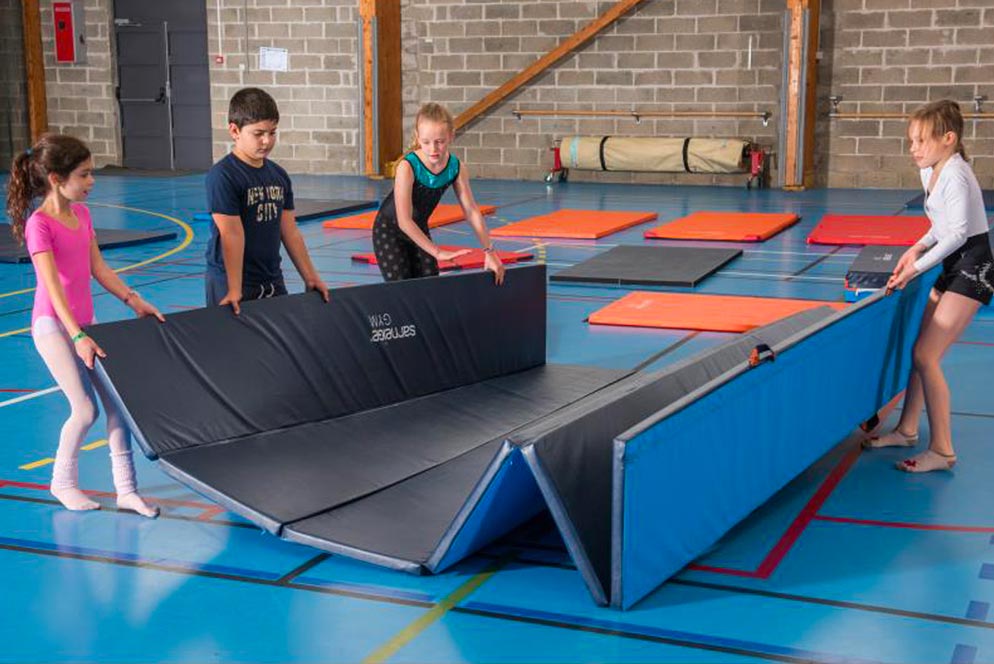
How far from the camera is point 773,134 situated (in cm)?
1703

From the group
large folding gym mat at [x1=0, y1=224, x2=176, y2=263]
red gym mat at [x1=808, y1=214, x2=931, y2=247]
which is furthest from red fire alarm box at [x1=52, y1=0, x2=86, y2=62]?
red gym mat at [x1=808, y1=214, x2=931, y2=247]

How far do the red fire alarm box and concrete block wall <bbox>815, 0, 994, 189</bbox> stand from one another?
12223mm

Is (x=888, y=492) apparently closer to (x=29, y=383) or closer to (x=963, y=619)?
(x=963, y=619)

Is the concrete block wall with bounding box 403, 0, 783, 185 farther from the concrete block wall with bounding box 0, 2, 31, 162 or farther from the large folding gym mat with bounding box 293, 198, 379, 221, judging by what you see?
the concrete block wall with bounding box 0, 2, 31, 162

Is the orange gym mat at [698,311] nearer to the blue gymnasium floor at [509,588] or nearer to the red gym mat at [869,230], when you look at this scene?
the blue gymnasium floor at [509,588]

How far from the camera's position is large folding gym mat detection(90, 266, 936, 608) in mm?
3514

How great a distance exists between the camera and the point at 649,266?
9.82 m

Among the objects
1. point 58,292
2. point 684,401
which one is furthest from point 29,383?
point 684,401

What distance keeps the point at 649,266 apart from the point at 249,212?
548 cm

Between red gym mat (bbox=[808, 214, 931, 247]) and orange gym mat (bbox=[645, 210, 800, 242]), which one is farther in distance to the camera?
orange gym mat (bbox=[645, 210, 800, 242])

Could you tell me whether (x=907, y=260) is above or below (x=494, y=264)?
above

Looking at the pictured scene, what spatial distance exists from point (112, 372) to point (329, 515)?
1005mm

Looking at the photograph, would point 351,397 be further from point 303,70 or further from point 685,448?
point 303,70

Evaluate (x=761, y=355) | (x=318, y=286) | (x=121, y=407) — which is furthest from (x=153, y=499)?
(x=761, y=355)
